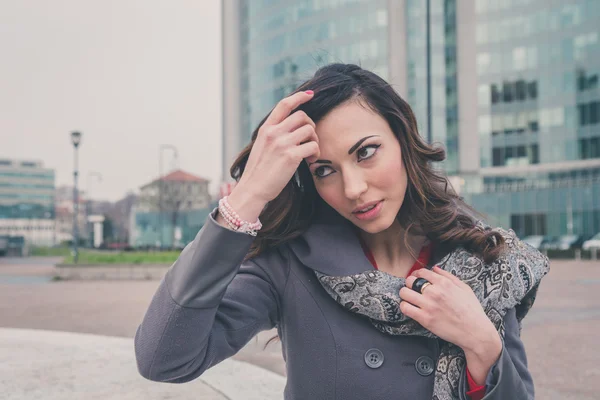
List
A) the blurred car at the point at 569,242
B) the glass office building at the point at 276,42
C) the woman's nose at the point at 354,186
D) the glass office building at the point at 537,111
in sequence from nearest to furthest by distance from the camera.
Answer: the woman's nose at the point at 354,186
the blurred car at the point at 569,242
the glass office building at the point at 537,111
the glass office building at the point at 276,42

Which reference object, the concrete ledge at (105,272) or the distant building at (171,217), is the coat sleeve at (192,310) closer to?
the concrete ledge at (105,272)

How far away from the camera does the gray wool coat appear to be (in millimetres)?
1467

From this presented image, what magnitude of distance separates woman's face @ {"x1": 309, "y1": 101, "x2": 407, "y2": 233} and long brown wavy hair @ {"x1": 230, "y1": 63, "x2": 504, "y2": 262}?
0.04 m

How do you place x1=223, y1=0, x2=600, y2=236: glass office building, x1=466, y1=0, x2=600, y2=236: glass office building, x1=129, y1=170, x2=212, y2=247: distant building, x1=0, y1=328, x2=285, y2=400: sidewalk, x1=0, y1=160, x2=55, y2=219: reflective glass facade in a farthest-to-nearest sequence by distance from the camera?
x1=0, y1=160, x2=55, y2=219: reflective glass facade, x1=129, y1=170, x2=212, y2=247: distant building, x1=223, y1=0, x2=600, y2=236: glass office building, x1=466, y1=0, x2=600, y2=236: glass office building, x1=0, y1=328, x2=285, y2=400: sidewalk

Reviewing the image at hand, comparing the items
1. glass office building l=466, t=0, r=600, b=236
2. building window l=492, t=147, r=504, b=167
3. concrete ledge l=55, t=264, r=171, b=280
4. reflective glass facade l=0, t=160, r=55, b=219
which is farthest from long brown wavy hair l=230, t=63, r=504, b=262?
reflective glass facade l=0, t=160, r=55, b=219

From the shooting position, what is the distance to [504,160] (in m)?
56.1

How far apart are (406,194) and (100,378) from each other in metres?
4.35

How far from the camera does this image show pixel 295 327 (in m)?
1.75

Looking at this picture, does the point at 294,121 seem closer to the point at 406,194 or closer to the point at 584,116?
the point at 406,194

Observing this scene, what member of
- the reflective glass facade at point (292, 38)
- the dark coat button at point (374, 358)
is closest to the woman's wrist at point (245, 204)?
the dark coat button at point (374, 358)

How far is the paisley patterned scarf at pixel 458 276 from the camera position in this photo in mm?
1627

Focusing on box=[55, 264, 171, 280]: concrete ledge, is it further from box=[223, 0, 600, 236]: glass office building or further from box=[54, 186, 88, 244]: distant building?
box=[54, 186, 88, 244]: distant building

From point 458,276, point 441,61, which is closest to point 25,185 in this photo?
point 441,61

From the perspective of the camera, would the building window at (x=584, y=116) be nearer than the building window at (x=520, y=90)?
Yes
